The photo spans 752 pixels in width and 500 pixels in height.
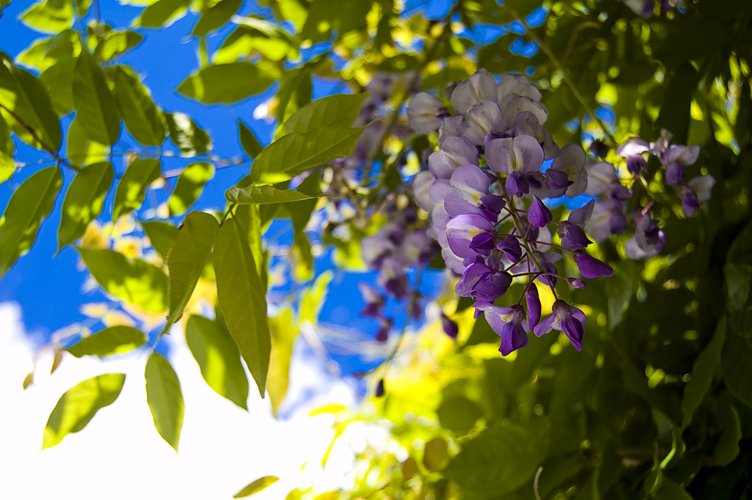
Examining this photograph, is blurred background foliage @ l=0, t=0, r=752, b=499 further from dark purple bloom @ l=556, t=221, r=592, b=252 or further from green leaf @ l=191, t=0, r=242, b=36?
dark purple bloom @ l=556, t=221, r=592, b=252

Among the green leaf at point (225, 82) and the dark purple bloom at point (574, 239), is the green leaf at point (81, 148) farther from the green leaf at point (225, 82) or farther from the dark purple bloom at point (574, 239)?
the dark purple bloom at point (574, 239)

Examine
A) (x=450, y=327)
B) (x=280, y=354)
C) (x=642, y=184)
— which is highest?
(x=642, y=184)

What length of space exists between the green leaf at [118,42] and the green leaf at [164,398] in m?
0.22

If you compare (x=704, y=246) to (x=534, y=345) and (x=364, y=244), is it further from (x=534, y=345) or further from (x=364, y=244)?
(x=364, y=244)

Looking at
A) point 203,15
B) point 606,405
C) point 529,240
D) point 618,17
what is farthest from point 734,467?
point 203,15

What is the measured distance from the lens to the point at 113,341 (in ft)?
1.73

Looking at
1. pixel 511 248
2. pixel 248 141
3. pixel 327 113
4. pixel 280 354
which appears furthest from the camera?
pixel 280 354

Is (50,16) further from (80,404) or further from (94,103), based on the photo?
(80,404)

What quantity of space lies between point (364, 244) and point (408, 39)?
479mm

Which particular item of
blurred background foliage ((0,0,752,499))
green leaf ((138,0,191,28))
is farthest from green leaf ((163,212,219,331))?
green leaf ((138,0,191,28))

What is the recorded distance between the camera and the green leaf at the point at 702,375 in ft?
1.50

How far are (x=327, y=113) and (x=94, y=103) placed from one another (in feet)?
0.56

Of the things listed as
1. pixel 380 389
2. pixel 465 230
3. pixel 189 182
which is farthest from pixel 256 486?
pixel 465 230

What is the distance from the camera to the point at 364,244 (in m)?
0.62
